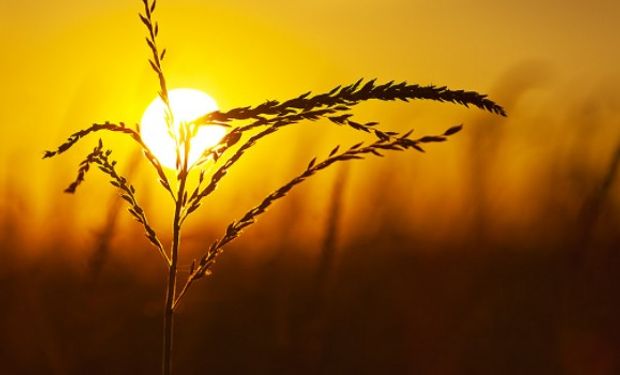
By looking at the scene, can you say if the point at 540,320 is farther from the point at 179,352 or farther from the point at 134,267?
the point at 134,267

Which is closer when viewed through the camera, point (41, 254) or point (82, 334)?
point (82, 334)

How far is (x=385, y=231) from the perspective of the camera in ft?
11.3

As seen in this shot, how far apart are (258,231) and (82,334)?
2.84ft

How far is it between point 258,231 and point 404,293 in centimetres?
70

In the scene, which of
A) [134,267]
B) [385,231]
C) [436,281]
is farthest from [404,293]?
[134,267]

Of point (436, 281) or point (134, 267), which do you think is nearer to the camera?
point (436, 281)

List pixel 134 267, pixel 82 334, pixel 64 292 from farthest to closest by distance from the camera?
pixel 134 267, pixel 64 292, pixel 82 334

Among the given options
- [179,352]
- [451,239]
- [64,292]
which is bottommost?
[179,352]

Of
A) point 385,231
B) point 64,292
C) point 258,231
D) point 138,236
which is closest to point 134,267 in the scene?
point 138,236

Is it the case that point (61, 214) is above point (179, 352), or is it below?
above

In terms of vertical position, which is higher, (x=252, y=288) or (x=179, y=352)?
(x=252, y=288)

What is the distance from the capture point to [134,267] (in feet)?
11.1

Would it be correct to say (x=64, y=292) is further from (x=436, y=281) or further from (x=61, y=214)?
(x=436, y=281)

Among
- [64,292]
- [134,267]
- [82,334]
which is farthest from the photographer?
[134,267]
